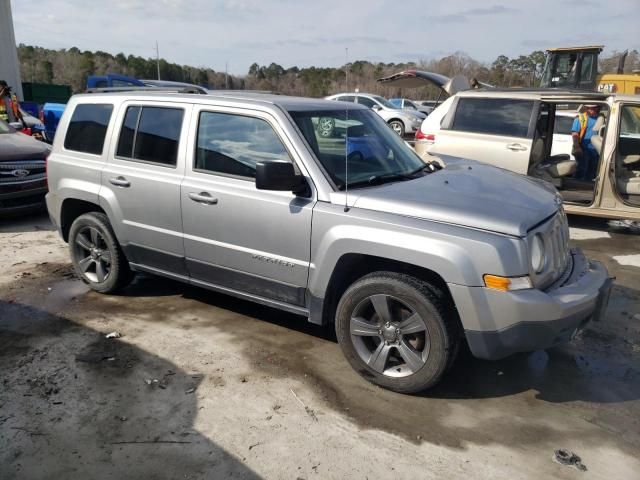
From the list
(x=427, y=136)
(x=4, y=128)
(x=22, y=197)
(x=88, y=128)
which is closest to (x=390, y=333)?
(x=88, y=128)

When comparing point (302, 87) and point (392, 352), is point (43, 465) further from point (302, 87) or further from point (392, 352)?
point (302, 87)

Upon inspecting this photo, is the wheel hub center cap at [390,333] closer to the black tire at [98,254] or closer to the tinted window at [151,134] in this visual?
the tinted window at [151,134]

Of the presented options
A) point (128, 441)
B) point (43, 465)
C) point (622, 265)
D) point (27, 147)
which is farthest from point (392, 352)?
point (27, 147)

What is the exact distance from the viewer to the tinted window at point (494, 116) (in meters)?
7.66

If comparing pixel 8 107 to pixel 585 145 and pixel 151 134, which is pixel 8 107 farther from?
pixel 585 145

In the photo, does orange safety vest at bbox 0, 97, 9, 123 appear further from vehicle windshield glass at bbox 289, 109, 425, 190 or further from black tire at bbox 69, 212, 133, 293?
vehicle windshield glass at bbox 289, 109, 425, 190

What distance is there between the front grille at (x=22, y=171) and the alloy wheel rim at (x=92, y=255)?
336 centimetres

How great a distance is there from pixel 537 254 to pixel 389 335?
1.05 m

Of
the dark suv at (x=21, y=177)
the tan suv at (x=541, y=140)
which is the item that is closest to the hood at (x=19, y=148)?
the dark suv at (x=21, y=177)

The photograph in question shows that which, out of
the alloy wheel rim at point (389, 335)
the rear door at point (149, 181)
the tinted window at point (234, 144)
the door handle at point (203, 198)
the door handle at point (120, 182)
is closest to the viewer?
the alloy wheel rim at point (389, 335)

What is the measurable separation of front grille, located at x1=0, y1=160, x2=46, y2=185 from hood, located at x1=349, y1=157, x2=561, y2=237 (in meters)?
6.31

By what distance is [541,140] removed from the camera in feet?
26.7

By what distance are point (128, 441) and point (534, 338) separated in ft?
7.95

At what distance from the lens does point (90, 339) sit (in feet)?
13.9
